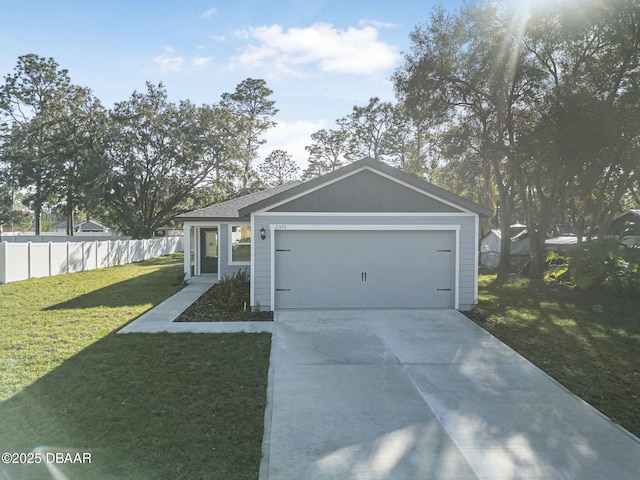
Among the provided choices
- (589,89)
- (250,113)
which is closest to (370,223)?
(589,89)

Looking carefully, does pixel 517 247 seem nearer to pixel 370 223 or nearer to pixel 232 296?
pixel 370 223

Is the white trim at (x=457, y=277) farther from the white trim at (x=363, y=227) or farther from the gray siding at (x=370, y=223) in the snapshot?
the white trim at (x=363, y=227)

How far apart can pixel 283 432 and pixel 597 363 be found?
16.2 ft

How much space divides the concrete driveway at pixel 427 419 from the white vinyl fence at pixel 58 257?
11.2 m

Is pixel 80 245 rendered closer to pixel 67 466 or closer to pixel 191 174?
pixel 191 174

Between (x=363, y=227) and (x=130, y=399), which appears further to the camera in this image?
(x=363, y=227)

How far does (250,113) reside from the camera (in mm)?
38281

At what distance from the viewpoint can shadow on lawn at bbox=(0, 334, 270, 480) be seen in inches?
126

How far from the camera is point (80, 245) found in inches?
701

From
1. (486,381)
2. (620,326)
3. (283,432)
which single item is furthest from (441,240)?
(283,432)

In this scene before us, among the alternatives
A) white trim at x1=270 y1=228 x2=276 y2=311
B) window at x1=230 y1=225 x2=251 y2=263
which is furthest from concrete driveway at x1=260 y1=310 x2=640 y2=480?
window at x1=230 y1=225 x2=251 y2=263

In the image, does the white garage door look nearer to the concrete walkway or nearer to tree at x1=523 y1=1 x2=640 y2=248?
the concrete walkway

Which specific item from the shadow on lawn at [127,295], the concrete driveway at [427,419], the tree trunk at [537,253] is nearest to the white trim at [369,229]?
the concrete driveway at [427,419]

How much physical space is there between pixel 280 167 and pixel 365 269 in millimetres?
36061
